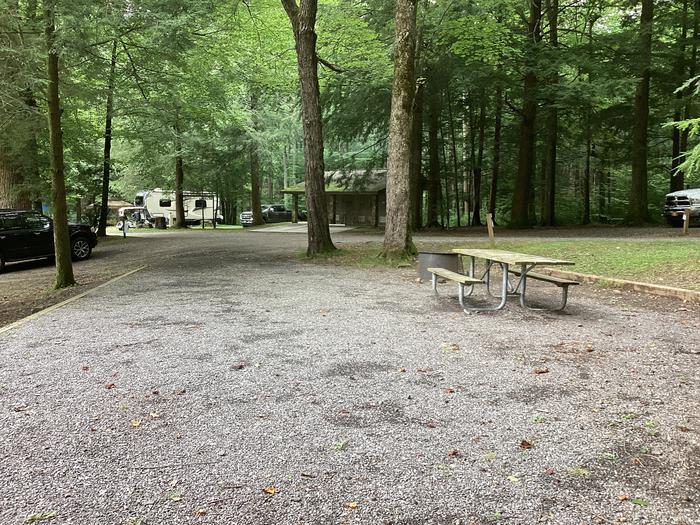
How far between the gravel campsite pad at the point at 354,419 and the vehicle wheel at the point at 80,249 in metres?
10.2

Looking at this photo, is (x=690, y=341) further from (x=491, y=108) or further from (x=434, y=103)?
(x=491, y=108)

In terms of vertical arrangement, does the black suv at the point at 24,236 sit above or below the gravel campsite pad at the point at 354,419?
above

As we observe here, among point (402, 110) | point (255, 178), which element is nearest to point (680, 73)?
point (402, 110)

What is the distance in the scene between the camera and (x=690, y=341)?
4.97 m

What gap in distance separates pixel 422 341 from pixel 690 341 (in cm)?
266

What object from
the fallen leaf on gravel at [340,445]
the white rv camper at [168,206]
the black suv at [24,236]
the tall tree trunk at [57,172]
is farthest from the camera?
the white rv camper at [168,206]

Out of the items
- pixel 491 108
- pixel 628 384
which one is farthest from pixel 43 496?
pixel 491 108

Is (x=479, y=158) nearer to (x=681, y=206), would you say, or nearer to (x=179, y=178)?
(x=681, y=206)

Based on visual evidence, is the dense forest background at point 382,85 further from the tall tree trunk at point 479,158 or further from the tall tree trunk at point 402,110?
the tall tree trunk at point 402,110

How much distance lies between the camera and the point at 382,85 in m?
17.3

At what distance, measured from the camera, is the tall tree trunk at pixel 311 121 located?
1284 centimetres

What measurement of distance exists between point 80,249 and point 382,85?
11.2 m

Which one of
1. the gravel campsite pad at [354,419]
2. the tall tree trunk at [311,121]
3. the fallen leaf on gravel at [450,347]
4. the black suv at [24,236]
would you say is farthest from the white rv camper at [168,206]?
the fallen leaf on gravel at [450,347]

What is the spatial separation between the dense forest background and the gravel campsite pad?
680cm
